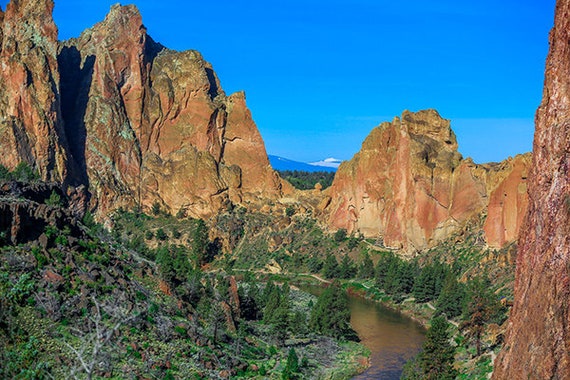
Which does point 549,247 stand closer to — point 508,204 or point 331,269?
point 508,204

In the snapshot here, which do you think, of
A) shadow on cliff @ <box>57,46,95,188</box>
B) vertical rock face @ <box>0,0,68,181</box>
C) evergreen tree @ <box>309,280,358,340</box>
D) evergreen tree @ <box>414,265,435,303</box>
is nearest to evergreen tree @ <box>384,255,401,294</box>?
Result: evergreen tree @ <box>414,265,435,303</box>

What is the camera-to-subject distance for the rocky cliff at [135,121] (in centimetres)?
12594

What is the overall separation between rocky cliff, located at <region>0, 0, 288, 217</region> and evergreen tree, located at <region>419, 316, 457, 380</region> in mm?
82985

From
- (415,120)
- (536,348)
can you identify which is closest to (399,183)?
(415,120)

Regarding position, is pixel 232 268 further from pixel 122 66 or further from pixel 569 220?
pixel 569 220

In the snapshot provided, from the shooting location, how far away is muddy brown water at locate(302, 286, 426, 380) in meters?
60.7

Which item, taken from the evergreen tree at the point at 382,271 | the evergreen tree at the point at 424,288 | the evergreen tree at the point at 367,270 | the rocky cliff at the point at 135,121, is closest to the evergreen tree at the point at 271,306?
the evergreen tree at the point at 424,288

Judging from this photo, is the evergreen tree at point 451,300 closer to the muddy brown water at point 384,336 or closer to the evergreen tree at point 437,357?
the muddy brown water at point 384,336

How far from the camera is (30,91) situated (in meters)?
122

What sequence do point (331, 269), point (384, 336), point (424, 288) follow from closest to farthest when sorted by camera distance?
point (384, 336) → point (424, 288) → point (331, 269)

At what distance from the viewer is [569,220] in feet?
102

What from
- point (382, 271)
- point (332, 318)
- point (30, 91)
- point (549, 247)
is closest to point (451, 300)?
point (332, 318)

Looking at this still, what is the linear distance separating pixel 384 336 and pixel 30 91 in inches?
2975

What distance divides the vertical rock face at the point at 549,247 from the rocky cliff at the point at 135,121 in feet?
318
